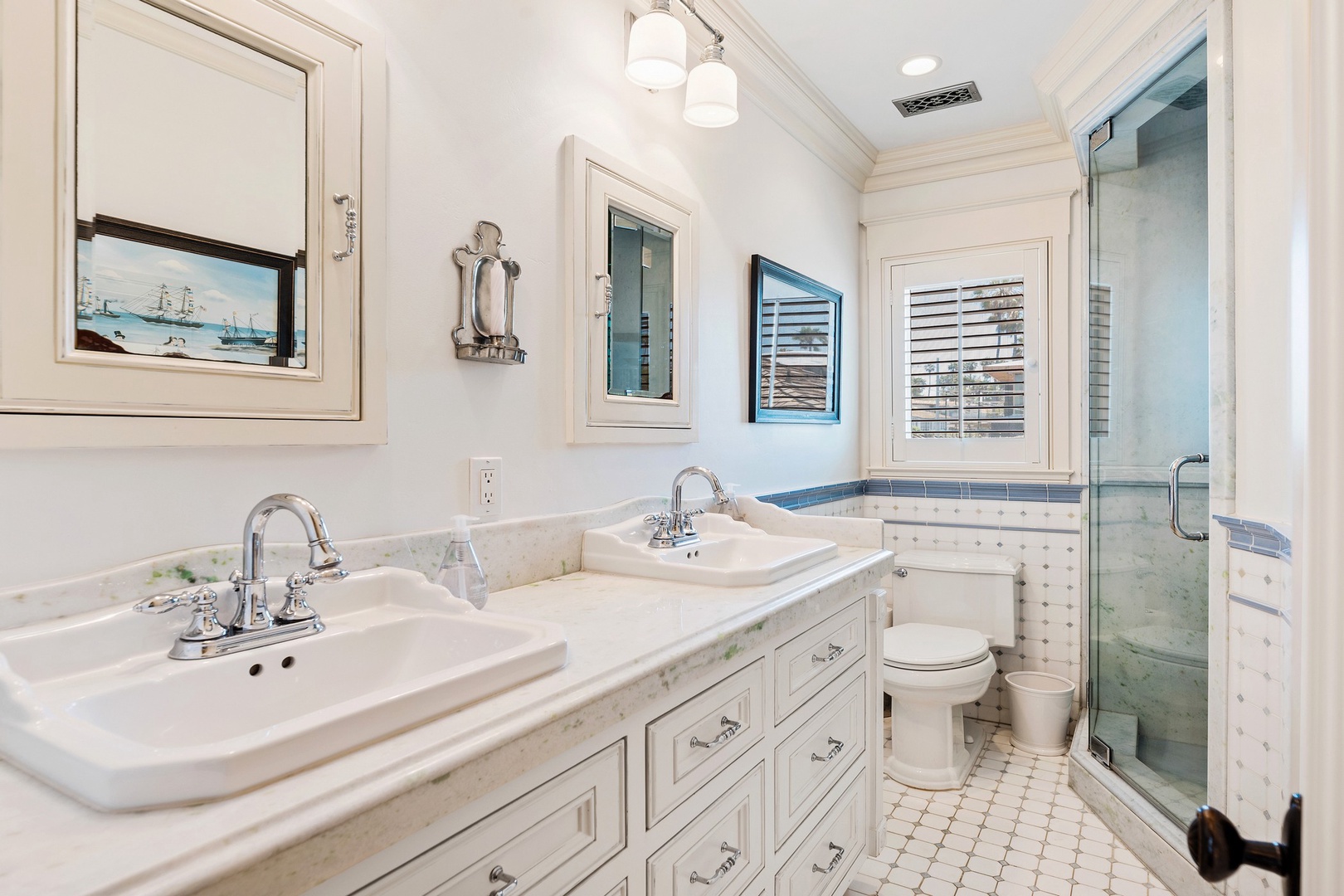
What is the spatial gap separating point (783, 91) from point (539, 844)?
248cm

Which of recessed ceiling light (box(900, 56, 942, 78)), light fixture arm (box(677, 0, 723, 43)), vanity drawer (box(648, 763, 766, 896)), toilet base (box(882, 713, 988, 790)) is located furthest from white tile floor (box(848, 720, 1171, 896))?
→ recessed ceiling light (box(900, 56, 942, 78))

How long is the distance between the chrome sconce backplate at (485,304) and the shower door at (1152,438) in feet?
5.84

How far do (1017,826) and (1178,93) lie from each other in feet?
7.13

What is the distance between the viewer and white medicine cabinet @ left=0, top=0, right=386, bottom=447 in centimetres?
87

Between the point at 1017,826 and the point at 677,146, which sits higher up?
the point at 677,146

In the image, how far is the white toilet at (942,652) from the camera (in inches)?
96.2

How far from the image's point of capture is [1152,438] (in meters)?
2.24

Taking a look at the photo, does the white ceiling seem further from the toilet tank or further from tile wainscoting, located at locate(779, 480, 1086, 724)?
the toilet tank

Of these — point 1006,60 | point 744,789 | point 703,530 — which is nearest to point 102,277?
point 744,789

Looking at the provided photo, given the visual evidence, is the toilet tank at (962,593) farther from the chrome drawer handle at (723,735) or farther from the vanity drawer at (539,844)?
the vanity drawer at (539,844)

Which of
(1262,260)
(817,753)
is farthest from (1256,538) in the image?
(817,753)

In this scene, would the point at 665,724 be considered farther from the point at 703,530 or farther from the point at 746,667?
the point at 703,530

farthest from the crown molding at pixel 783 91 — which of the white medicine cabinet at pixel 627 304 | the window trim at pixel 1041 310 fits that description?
the white medicine cabinet at pixel 627 304

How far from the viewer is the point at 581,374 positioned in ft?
5.49
